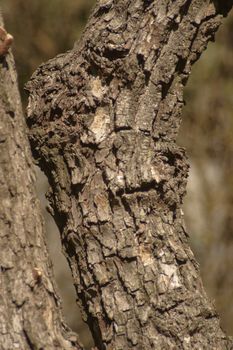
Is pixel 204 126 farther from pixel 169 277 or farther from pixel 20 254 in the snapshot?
pixel 20 254

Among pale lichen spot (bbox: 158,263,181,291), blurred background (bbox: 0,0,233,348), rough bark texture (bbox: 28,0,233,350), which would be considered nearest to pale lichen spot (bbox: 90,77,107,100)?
rough bark texture (bbox: 28,0,233,350)

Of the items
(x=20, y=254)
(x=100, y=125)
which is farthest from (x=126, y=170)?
(x=20, y=254)

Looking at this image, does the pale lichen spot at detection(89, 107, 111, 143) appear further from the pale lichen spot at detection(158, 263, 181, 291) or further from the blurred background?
the blurred background

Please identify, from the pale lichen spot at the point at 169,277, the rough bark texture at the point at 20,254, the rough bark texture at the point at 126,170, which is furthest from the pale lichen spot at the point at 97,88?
the pale lichen spot at the point at 169,277

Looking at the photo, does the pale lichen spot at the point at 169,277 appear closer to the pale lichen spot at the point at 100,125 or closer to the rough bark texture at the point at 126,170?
the rough bark texture at the point at 126,170

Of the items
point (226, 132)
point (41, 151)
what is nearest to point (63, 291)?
point (226, 132)

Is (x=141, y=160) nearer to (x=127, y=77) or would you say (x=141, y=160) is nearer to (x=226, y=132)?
(x=127, y=77)
